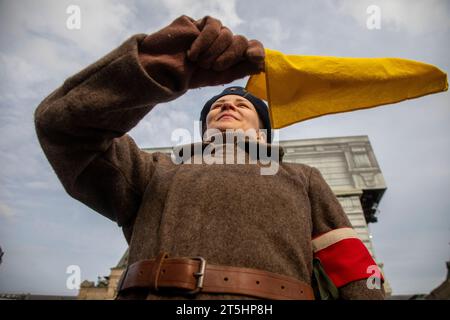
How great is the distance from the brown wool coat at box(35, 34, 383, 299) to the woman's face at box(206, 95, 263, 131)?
0.46 m

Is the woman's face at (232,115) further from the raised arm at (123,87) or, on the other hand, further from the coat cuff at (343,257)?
the coat cuff at (343,257)

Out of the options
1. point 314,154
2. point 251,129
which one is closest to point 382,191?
point 314,154

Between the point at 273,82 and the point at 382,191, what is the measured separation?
11112mm

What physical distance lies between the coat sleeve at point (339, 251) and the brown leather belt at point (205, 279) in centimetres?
41

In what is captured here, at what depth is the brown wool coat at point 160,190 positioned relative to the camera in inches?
→ 42.7

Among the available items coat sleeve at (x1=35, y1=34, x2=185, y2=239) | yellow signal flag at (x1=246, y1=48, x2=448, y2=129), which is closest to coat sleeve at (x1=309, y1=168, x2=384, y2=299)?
yellow signal flag at (x1=246, y1=48, x2=448, y2=129)

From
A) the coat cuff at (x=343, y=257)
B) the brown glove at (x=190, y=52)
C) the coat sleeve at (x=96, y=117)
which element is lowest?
the coat cuff at (x=343, y=257)

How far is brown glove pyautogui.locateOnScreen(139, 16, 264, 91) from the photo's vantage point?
113 centimetres

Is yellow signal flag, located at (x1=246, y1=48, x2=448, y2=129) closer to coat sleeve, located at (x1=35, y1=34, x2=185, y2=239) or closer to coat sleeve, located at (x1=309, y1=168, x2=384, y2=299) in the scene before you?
coat sleeve, located at (x1=309, y1=168, x2=384, y2=299)

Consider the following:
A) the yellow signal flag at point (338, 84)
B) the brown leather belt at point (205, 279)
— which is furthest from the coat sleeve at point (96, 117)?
the yellow signal flag at point (338, 84)

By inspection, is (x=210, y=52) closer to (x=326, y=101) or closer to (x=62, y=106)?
(x=62, y=106)

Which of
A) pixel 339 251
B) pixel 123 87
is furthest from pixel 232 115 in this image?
pixel 339 251

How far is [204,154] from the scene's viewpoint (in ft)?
5.68

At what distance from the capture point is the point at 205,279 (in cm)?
103
